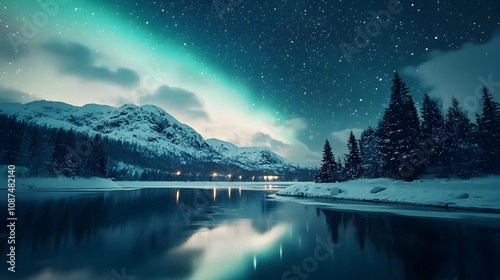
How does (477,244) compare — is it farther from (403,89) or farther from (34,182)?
(34,182)

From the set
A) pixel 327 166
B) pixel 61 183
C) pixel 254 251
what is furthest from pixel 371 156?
pixel 61 183

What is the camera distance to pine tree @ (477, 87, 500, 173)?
38000 millimetres

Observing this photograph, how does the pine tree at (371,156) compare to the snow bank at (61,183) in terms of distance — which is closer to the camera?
the snow bank at (61,183)

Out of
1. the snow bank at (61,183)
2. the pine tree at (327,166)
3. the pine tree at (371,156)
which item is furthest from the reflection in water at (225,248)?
the snow bank at (61,183)

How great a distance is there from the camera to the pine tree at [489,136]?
3800 centimetres

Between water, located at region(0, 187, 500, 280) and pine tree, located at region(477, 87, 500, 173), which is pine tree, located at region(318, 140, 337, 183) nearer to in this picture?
pine tree, located at region(477, 87, 500, 173)

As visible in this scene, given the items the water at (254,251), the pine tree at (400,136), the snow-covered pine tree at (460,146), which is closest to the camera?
the water at (254,251)

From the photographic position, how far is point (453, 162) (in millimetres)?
41031

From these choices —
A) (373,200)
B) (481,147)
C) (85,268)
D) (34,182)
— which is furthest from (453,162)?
(34,182)

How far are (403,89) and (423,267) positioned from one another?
145ft

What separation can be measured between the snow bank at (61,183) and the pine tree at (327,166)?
5772cm

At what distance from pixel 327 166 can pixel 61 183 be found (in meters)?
65.2

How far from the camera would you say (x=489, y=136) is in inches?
1535

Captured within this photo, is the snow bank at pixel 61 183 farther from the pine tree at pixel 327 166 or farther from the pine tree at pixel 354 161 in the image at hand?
the pine tree at pixel 354 161
